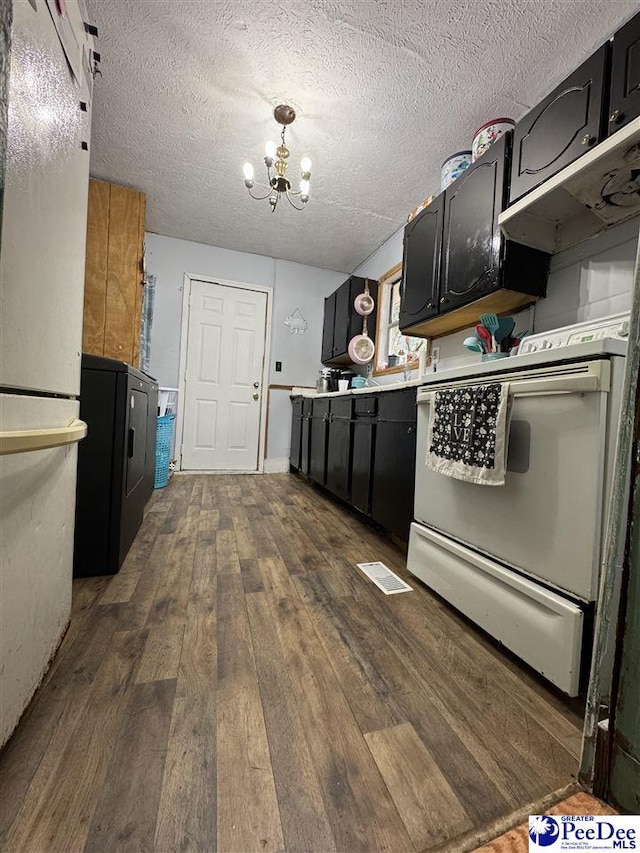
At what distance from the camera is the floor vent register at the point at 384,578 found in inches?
56.0

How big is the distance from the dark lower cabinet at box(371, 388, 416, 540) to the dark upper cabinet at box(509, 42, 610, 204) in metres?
1.02

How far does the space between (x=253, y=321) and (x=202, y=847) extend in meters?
4.00

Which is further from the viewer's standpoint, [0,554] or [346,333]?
[346,333]

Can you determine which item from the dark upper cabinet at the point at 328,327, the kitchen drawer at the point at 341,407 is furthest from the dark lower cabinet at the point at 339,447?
the dark upper cabinet at the point at 328,327

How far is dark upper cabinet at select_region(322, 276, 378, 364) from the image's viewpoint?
353 cm

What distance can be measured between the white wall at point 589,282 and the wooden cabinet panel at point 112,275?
273 centimetres

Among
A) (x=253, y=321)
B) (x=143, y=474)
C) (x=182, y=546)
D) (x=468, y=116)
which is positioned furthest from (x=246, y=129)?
(x=182, y=546)

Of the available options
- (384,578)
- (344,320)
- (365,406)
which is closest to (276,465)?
(344,320)

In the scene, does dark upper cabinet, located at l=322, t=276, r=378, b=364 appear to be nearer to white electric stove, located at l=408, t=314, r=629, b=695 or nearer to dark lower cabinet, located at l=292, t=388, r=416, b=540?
dark lower cabinet, located at l=292, t=388, r=416, b=540

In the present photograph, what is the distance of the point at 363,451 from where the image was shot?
221cm

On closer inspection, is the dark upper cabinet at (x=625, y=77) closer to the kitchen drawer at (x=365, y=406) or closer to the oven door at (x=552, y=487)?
the oven door at (x=552, y=487)

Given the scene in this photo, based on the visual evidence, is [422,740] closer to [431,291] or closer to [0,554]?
[0,554]

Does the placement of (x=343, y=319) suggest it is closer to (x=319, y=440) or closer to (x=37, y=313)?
(x=319, y=440)

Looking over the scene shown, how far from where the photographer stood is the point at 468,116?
1986 mm
